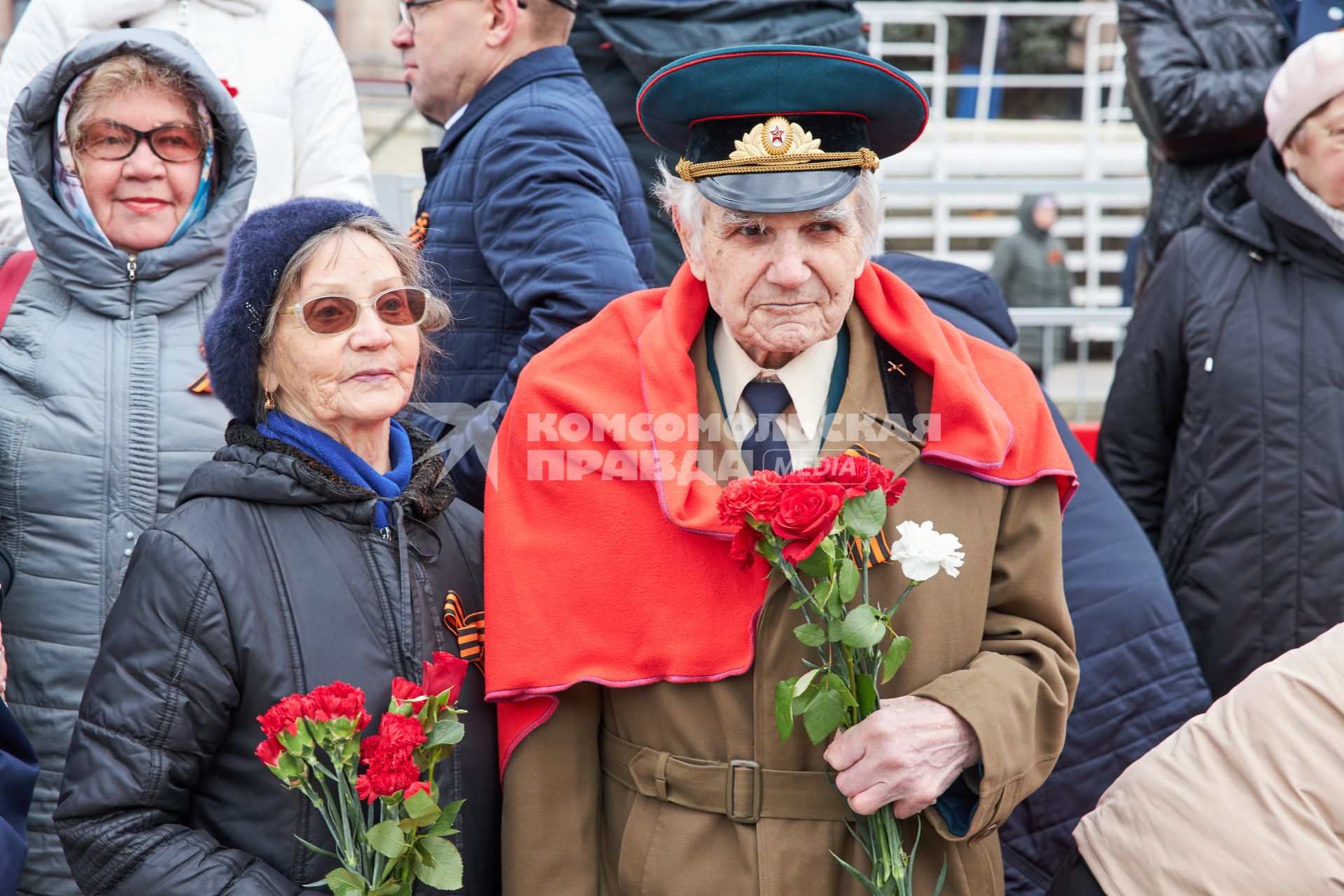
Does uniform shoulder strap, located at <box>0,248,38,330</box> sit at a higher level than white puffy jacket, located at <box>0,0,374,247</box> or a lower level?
lower

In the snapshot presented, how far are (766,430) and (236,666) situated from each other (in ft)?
3.42

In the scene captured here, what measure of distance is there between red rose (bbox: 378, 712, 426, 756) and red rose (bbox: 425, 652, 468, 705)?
0.79 ft

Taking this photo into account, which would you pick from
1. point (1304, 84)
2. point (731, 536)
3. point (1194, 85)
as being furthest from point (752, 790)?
point (1194, 85)

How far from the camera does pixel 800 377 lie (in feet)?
8.51

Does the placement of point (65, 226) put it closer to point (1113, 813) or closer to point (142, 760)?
point (142, 760)

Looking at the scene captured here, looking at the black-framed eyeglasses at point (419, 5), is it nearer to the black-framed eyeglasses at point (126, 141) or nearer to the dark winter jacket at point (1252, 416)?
the black-framed eyeglasses at point (126, 141)

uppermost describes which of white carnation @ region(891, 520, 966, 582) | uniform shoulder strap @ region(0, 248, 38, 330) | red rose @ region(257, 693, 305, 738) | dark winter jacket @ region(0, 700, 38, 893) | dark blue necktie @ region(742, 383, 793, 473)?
uniform shoulder strap @ region(0, 248, 38, 330)

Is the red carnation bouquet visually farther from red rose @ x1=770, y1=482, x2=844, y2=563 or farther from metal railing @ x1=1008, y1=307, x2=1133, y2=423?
metal railing @ x1=1008, y1=307, x2=1133, y2=423

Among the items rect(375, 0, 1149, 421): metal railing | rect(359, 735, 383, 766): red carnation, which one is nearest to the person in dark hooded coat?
rect(359, 735, 383, 766): red carnation

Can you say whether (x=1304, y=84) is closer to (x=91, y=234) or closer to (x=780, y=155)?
(x=780, y=155)

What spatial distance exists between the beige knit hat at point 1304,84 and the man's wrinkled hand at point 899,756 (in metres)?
2.39

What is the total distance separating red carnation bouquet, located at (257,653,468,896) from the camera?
2.05 m

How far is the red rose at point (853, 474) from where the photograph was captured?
2.11 metres

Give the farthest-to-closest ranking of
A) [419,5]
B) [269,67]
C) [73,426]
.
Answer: [269,67], [419,5], [73,426]
